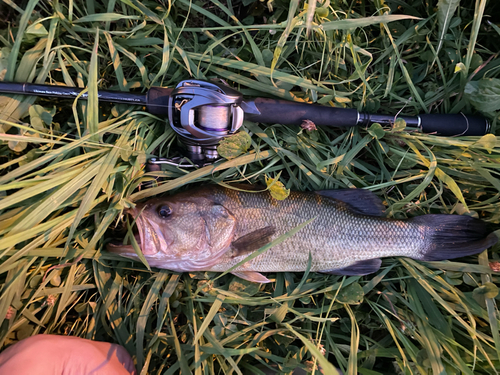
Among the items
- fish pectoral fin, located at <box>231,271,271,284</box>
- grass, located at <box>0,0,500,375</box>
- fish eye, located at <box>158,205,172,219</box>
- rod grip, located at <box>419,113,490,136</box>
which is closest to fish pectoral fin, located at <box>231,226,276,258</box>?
fish pectoral fin, located at <box>231,271,271,284</box>

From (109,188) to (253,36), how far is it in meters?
1.74

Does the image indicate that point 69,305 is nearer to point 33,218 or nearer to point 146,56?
point 33,218

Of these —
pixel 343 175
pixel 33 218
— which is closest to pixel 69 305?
pixel 33 218

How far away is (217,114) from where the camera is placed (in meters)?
2.01

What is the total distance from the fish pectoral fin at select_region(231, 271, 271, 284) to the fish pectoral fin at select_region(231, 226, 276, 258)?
0.22 meters

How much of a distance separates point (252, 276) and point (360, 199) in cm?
111

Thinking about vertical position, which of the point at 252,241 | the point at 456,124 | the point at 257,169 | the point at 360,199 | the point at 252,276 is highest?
the point at 456,124

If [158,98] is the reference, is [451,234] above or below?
below

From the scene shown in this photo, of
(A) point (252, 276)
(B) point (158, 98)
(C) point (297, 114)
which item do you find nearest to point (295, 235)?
(A) point (252, 276)

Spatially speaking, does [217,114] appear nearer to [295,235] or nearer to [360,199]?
[295,235]

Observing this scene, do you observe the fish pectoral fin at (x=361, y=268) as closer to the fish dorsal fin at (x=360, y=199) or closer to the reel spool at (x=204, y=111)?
the fish dorsal fin at (x=360, y=199)

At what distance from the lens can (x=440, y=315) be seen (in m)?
2.22

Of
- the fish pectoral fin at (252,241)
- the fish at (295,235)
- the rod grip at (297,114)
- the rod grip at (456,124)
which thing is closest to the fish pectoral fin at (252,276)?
the fish at (295,235)

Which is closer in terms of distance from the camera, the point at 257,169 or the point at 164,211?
the point at 164,211
